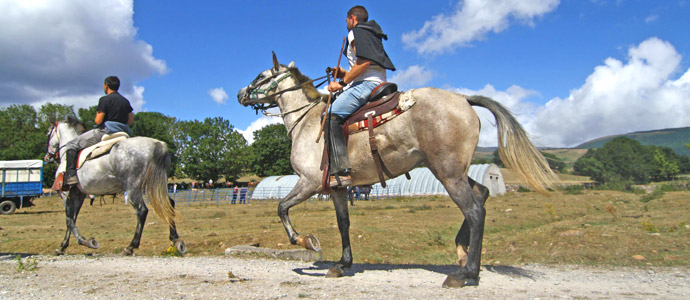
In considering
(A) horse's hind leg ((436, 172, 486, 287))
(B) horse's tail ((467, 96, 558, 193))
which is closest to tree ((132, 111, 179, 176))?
(B) horse's tail ((467, 96, 558, 193))

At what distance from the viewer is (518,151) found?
17.3 feet

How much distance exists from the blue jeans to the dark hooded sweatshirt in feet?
1.12

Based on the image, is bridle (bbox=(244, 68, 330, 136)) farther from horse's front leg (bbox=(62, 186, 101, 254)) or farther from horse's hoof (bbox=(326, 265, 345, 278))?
horse's front leg (bbox=(62, 186, 101, 254))

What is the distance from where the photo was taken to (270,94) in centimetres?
681

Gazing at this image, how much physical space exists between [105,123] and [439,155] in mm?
7018

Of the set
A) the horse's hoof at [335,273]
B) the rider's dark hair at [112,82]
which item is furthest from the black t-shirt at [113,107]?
the horse's hoof at [335,273]

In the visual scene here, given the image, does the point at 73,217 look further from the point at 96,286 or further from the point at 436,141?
the point at 436,141

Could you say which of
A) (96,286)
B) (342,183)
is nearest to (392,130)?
(342,183)

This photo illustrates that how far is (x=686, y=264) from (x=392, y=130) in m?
5.64

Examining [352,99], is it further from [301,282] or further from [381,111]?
[301,282]

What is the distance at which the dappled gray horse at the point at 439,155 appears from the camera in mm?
4797

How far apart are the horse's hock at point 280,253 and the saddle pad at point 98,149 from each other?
10.4 ft

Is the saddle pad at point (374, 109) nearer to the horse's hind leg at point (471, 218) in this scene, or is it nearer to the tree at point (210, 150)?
the horse's hind leg at point (471, 218)

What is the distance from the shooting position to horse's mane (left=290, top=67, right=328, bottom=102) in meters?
6.57
